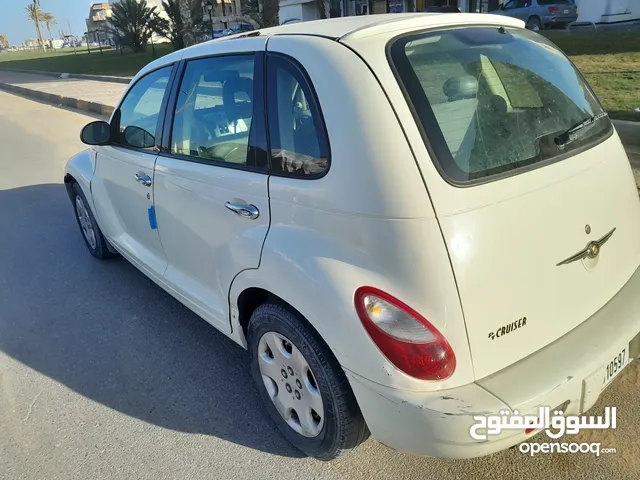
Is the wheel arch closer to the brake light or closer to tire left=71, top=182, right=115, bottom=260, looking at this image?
tire left=71, top=182, right=115, bottom=260

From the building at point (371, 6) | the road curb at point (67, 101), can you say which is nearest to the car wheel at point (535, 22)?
the building at point (371, 6)

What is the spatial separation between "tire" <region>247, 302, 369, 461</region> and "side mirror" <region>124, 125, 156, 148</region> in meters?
1.44

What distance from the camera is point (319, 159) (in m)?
2.08

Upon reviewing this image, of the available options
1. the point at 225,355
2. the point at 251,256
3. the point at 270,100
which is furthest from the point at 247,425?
the point at 270,100

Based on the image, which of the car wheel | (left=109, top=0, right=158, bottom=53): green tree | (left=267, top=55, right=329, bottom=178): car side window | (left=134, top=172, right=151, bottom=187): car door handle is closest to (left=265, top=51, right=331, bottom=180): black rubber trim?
(left=267, top=55, right=329, bottom=178): car side window

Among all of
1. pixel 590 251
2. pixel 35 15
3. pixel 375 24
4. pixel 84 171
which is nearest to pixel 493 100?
pixel 375 24

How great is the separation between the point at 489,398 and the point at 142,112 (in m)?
2.78

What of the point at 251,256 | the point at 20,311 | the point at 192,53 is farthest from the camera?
the point at 20,311

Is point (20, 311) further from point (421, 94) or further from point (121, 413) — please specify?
point (421, 94)

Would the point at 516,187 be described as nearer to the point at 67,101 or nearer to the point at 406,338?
the point at 406,338

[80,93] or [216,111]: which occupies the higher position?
[216,111]

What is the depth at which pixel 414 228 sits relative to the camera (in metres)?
1.80

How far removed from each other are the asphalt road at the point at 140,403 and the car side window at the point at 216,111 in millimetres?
1257

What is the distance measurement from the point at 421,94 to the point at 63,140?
388 inches
